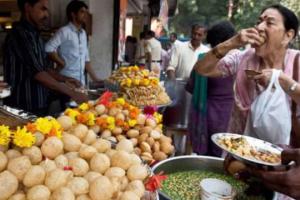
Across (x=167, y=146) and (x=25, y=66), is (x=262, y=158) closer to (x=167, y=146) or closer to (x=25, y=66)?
(x=167, y=146)

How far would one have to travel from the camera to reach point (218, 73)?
2.53 meters

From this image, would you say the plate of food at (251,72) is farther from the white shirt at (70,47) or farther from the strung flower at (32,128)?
the white shirt at (70,47)

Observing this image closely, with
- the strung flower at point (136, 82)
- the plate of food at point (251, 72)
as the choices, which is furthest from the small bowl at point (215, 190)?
the strung flower at point (136, 82)

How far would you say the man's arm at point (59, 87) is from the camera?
8.77ft

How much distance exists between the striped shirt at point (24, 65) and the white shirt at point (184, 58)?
2.90 m

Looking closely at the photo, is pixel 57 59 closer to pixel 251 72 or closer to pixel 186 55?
pixel 186 55

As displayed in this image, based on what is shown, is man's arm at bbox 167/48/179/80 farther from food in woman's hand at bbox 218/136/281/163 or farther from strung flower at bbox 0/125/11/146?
strung flower at bbox 0/125/11/146

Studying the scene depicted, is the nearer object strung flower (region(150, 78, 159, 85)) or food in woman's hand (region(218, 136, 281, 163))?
food in woman's hand (region(218, 136, 281, 163))

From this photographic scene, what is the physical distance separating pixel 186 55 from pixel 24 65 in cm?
311

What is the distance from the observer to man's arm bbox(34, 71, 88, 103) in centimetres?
267

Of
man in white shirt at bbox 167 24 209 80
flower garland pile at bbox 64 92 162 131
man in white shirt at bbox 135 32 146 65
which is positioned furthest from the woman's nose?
man in white shirt at bbox 135 32 146 65

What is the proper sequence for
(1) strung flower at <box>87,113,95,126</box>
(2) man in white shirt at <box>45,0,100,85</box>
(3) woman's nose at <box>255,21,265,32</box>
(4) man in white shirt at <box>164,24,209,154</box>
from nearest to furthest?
1. (1) strung flower at <box>87,113,95,126</box>
2. (3) woman's nose at <box>255,21,265,32</box>
3. (2) man in white shirt at <box>45,0,100,85</box>
4. (4) man in white shirt at <box>164,24,209,154</box>

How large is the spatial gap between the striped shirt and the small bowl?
5.80 ft

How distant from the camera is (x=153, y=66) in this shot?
359 inches
